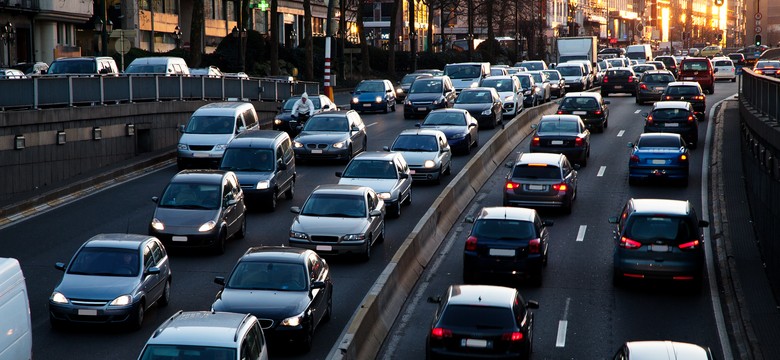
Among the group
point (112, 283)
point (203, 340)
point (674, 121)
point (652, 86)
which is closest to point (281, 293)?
point (112, 283)

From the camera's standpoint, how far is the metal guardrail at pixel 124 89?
3139 centimetres

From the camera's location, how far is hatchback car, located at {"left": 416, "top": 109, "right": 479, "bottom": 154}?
38.1m

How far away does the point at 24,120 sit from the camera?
30.9 meters

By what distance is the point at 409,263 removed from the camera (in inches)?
901

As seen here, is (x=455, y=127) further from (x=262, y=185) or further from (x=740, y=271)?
(x=740, y=271)

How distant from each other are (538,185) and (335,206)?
259 inches

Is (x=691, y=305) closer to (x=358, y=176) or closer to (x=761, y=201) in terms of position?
(x=761, y=201)

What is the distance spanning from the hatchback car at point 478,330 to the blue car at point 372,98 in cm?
3609

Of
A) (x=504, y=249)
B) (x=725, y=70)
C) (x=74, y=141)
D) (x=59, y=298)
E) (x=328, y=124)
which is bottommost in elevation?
(x=59, y=298)

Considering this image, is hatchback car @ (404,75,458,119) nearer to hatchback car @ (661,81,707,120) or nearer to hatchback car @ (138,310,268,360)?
hatchback car @ (661,81,707,120)

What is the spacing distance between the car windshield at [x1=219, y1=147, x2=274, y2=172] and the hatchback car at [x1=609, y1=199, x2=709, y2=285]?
1085 centimetres

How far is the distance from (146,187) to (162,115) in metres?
7.68

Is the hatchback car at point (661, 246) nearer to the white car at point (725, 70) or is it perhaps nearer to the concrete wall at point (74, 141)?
the concrete wall at point (74, 141)

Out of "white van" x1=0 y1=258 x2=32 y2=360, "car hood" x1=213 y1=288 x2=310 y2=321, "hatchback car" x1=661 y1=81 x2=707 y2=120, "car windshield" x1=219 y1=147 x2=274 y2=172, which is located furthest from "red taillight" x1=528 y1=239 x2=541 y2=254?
"hatchback car" x1=661 y1=81 x2=707 y2=120
